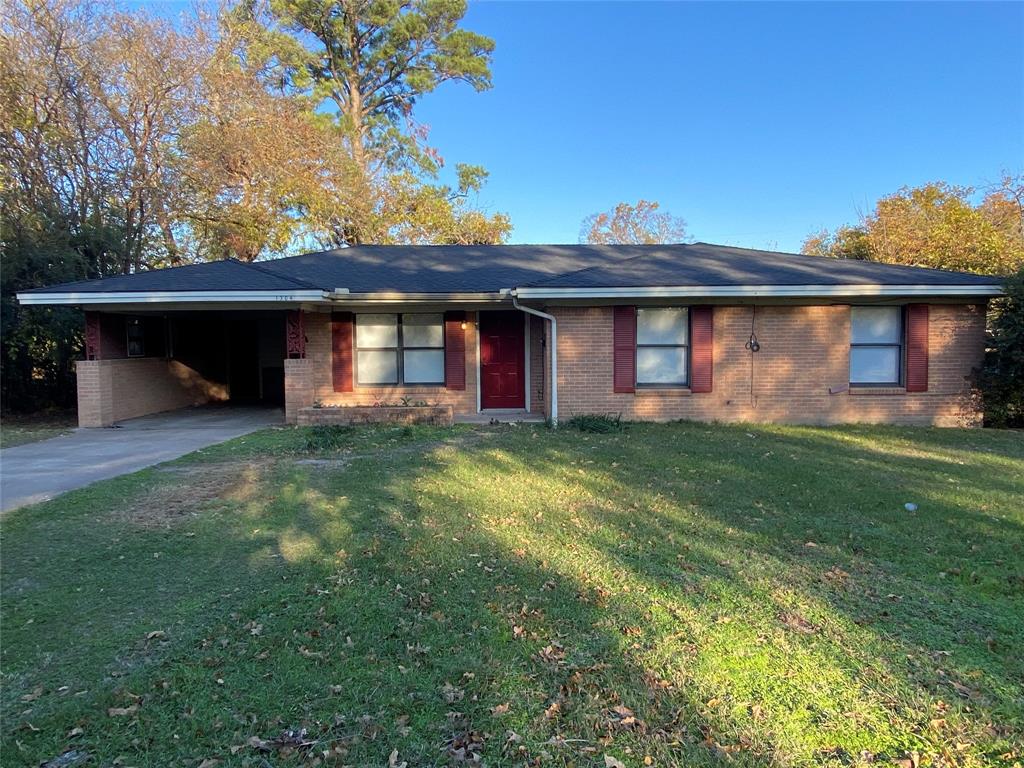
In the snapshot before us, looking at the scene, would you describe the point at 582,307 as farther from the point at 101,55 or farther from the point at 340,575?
the point at 101,55

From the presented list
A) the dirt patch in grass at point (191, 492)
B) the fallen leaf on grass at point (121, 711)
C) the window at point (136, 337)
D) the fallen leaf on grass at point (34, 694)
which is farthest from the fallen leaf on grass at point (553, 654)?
the window at point (136, 337)

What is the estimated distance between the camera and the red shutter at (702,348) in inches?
429

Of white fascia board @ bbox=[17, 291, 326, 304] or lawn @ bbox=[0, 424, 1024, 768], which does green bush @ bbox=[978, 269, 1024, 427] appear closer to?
lawn @ bbox=[0, 424, 1024, 768]

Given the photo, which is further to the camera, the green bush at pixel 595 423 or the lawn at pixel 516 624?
the green bush at pixel 595 423

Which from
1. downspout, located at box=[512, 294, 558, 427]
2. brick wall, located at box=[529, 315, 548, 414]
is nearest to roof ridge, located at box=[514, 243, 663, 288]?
downspout, located at box=[512, 294, 558, 427]

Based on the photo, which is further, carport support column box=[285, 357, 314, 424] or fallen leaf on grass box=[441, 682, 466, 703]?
carport support column box=[285, 357, 314, 424]

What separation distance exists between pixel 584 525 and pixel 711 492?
1.76 m

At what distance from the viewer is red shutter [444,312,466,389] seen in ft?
39.0

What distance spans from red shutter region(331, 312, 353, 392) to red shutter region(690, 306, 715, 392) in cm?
682

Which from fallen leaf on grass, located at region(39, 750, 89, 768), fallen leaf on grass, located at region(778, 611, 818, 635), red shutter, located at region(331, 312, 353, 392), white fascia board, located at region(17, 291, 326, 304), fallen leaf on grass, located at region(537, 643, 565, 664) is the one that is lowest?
fallen leaf on grass, located at region(39, 750, 89, 768)

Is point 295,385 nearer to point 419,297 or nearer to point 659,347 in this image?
point 419,297

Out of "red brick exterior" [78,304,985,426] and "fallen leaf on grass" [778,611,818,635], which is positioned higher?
"red brick exterior" [78,304,985,426]

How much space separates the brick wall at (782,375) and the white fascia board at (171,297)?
4.73 meters

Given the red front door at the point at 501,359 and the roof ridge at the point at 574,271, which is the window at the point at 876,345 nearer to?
the roof ridge at the point at 574,271
